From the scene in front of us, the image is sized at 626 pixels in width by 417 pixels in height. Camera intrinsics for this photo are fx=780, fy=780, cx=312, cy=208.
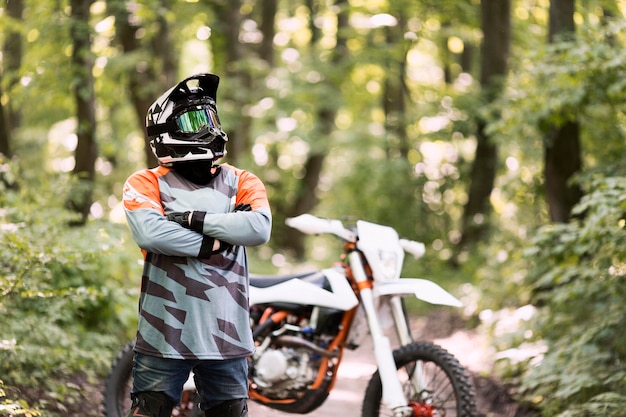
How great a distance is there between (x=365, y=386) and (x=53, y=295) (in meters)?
3.35

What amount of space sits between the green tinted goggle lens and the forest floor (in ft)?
7.56

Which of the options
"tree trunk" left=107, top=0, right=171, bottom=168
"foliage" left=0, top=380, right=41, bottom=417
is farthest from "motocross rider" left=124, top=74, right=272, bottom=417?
"tree trunk" left=107, top=0, right=171, bottom=168

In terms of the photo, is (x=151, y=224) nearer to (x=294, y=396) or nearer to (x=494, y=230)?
(x=294, y=396)

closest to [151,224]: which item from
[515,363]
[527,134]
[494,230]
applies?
[515,363]

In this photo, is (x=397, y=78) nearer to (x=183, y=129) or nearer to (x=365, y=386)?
(x=365, y=386)

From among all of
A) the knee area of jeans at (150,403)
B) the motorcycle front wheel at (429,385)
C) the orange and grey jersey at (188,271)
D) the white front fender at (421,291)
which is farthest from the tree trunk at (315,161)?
the knee area of jeans at (150,403)

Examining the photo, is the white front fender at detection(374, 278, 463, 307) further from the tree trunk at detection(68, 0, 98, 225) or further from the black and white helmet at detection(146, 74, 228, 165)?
the tree trunk at detection(68, 0, 98, 225)

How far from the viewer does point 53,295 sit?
16.2 feet

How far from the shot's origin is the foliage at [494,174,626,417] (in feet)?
17.8

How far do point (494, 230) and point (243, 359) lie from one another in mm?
10212

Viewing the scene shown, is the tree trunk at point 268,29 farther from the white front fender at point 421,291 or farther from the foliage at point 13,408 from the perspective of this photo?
the foliage at point 13,408

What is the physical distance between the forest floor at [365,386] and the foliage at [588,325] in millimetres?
283

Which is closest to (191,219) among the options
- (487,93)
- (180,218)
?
Result: (180,218)

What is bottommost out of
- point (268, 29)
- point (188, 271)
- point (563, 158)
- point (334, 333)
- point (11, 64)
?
point (334, 333)
